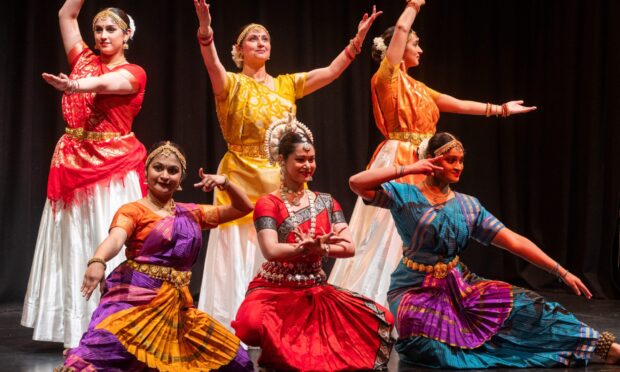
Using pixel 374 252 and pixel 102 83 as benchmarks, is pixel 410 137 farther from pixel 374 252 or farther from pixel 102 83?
→ pixel 102 83

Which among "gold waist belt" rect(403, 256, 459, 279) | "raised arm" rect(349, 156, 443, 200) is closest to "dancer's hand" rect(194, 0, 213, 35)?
"raised arm" rect(349, 156, 443, 200)

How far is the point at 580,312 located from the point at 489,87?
226cm

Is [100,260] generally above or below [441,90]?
below

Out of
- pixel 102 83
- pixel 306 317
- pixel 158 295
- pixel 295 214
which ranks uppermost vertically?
pixel 102 83

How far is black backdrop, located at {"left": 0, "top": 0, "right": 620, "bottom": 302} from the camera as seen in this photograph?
533cm

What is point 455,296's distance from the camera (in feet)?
11.8

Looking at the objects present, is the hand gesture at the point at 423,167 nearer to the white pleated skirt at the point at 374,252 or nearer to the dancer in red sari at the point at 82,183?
the white pleated skirt at the point at 374,252

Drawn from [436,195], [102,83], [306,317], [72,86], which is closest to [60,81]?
[72,86]

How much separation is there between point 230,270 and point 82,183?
0.80 metres

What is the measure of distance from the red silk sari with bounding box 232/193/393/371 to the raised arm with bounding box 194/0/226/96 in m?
0.82

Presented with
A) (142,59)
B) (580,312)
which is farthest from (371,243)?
(142,59)

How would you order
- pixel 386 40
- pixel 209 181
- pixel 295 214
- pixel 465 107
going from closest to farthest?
1. pixel 209 181
2. pixel 295 214
3. pixel 386 40
4. pixel 465 107

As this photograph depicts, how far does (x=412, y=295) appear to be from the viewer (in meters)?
3.59

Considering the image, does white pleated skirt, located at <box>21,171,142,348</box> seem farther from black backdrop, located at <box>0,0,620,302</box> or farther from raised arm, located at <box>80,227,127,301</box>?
black backdrop, located at <box>0,0,620,302</box>
